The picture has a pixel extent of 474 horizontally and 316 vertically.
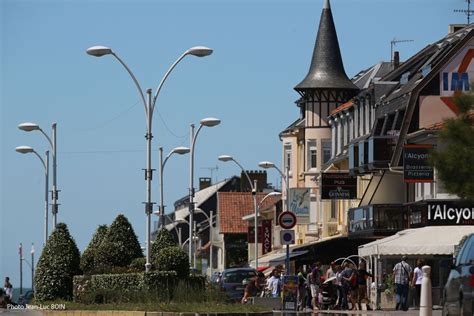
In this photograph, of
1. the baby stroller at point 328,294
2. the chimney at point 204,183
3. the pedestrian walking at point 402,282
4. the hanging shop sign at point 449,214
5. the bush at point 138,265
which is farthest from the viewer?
Answer: the chimney at point 204,183

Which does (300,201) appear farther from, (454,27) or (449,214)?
(449,214)

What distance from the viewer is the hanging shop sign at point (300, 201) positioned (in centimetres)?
6456

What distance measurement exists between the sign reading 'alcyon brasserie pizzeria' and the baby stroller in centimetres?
1278

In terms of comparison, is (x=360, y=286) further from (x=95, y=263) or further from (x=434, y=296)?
(x=95, y=263)

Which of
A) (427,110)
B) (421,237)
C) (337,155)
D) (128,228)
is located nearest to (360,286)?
(421,237)

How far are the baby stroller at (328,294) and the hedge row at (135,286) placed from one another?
10.7 meters

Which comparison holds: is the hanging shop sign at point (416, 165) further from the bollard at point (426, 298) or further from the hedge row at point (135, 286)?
the bollard at point (426, 298)

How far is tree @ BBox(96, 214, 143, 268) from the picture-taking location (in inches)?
1730

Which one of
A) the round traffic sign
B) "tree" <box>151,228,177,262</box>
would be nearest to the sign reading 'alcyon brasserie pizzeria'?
"tree" <box>151,228,177,262</box>

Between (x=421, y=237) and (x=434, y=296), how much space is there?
11.4ft

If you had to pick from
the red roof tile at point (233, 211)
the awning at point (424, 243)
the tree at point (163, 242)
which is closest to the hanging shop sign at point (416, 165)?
the awning at point (424, 243)

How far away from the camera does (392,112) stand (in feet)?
193

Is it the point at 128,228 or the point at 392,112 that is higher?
the point at 392,112

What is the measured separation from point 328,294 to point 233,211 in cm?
7064
